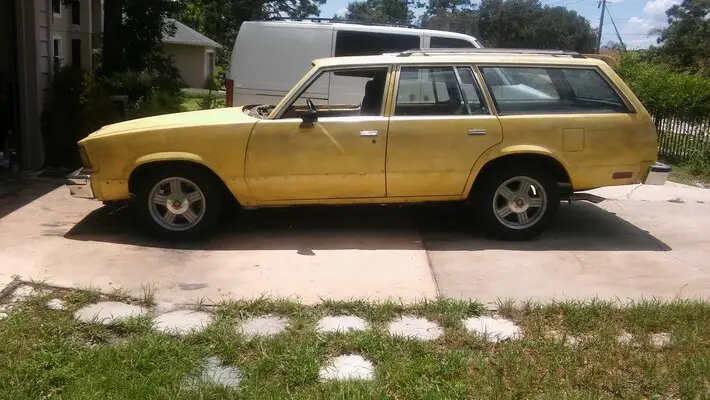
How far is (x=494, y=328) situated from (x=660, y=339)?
1.01 metres

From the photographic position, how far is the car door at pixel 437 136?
6.50 metres

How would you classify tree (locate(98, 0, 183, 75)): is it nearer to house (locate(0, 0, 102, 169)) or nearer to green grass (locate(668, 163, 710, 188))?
house (locate(0, 0, 102, 169))

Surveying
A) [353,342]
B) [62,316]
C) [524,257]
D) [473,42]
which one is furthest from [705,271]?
[473,42]

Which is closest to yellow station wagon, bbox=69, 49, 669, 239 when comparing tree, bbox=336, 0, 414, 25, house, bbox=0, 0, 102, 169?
house, bbox=0, 0, 102, 169

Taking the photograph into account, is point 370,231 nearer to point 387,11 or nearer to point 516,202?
point 516,202

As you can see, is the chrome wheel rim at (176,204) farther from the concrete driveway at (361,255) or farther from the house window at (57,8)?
the house window at (57,8)

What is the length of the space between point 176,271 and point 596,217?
14.2 feet

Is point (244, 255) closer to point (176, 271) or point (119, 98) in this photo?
point (176, 271)

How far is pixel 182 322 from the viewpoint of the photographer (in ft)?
15.6

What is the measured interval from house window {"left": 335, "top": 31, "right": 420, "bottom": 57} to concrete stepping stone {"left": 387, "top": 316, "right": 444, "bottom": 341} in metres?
6.69

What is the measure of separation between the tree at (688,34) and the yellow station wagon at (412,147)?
129ft

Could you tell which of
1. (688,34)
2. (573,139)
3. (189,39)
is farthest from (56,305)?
(688,34)

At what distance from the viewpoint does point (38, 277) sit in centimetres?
546

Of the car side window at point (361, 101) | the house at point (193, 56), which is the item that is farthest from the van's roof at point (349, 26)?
the house at point (193, 56)
